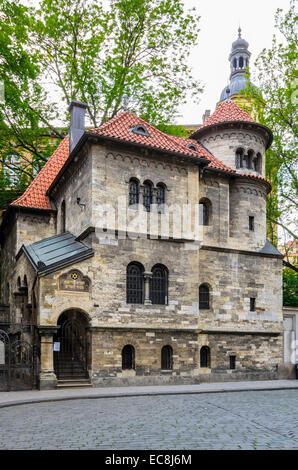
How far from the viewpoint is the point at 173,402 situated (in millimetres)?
13734

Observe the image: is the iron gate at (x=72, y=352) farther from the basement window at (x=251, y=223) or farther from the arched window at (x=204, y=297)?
the basement window at (x=251, y=223)

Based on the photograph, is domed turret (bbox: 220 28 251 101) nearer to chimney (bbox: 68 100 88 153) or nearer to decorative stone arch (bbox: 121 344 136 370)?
chimney (bbox: 68 100 88 153)

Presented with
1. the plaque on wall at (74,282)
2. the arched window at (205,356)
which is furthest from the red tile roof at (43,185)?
the arched window at (205,356)

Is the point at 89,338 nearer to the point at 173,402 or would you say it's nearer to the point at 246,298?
the point at 173,402

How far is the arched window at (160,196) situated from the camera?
65.6ft

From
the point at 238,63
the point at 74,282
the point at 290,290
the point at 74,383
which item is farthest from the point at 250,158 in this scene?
the point at 238,63

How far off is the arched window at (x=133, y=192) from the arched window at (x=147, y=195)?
1.18 feet

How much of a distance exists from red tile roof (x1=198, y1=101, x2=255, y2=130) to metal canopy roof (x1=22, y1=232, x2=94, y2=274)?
957 centimetres

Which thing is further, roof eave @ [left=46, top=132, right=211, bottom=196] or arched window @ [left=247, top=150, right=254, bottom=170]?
arched window @ [left=247, top=150, right=254, bottom=170]

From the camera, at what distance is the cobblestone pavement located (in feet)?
26.6

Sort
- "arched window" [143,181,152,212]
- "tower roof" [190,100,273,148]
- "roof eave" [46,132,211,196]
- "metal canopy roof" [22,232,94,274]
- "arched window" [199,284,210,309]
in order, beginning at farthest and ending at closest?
"tower roof" [190,100,273,148] → "arched window" [199,284,210,309] → "arched window" [143,181,152,212] → "roof eave" [46,132,211,196] → "metal canopy roof" [22,232,94,274]

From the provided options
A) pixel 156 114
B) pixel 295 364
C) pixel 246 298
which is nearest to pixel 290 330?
pixel 295 364

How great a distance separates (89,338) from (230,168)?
1087 cm

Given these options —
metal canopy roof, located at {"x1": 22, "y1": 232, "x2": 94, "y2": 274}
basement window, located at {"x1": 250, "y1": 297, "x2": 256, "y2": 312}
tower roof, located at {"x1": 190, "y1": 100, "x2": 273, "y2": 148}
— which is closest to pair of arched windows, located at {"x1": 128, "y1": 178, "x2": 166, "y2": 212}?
metal canopy roof, located at {"x1": 22, "y1": 232, "x2": 94, "y2": 274}
